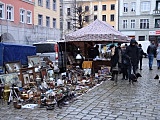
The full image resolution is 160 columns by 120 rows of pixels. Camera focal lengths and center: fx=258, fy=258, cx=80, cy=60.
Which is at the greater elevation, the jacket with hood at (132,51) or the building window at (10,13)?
the building window at (10,13)

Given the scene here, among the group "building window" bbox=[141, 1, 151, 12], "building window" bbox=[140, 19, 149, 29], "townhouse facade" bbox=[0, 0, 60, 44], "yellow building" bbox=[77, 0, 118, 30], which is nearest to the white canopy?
"townhouse facade" bbox=[0, 0, 60, 44]

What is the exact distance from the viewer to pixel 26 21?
92.5ft

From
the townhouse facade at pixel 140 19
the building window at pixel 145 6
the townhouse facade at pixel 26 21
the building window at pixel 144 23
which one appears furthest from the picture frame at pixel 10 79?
the building window at pixel 145 6

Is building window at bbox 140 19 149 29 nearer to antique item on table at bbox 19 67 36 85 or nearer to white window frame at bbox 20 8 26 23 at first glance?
white window frame at bbox 20 8 26 23

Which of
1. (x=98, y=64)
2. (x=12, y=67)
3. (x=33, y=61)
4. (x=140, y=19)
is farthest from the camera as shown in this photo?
(x=140, y=19)

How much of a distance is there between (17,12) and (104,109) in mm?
21910

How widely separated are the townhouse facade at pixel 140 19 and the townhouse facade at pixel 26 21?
58.3 feet

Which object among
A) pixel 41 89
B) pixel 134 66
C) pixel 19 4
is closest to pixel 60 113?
pixel 41 89

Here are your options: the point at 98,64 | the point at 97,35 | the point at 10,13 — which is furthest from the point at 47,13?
the point at 97,35

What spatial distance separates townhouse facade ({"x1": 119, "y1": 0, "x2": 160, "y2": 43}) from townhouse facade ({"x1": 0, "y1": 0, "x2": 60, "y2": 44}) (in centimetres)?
1778

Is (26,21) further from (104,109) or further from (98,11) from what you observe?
(98,11)

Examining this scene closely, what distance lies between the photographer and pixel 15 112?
6500 mm

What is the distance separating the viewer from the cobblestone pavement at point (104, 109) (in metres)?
6.01

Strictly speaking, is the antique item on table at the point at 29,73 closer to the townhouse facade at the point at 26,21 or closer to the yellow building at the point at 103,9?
the townhouse facade at the point at 26,21
